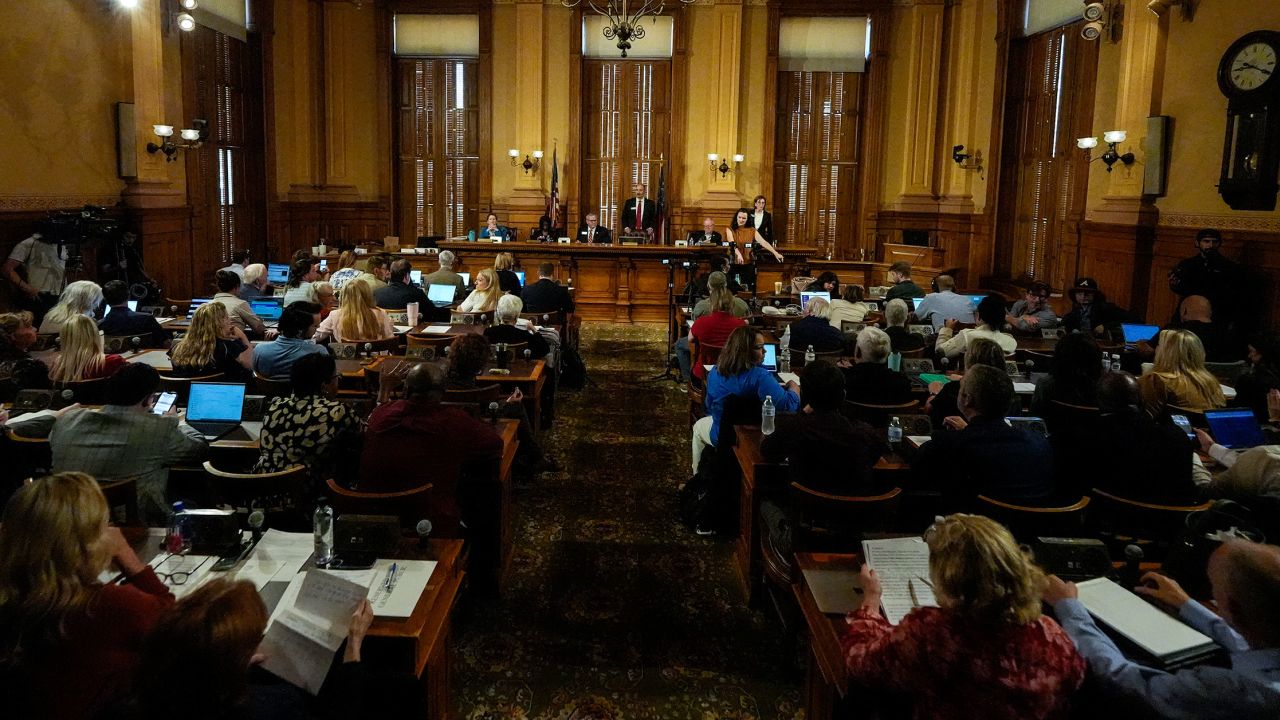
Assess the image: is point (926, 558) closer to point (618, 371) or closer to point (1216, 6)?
point (618, 371)

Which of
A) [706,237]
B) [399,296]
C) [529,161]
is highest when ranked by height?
[529,161]

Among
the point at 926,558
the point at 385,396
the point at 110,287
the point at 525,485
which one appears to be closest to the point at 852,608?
the point at 926,558

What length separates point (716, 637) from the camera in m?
4.20

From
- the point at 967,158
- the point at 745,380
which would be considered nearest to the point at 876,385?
the point at 745,380

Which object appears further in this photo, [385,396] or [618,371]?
[618,371]

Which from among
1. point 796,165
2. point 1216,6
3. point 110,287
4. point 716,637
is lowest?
point 716,637

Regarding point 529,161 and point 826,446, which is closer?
point 826,446

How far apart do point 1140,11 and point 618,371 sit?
256 inches

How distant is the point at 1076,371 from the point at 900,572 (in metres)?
2.40

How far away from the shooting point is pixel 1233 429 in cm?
436

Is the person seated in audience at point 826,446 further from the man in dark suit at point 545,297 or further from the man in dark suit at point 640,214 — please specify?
the man in dark suit at point 640,214

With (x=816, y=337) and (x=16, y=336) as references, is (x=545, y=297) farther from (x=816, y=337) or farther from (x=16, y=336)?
(x=16, y=336)

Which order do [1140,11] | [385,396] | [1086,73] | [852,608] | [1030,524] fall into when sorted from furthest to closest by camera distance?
[1086,73] → [1140,11] → [385,396] → [1030,524] → [852,608]

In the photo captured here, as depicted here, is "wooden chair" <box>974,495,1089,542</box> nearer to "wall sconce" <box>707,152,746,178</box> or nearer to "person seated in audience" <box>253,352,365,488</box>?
"person seated in audience" <box>253,352,365,488</box>
